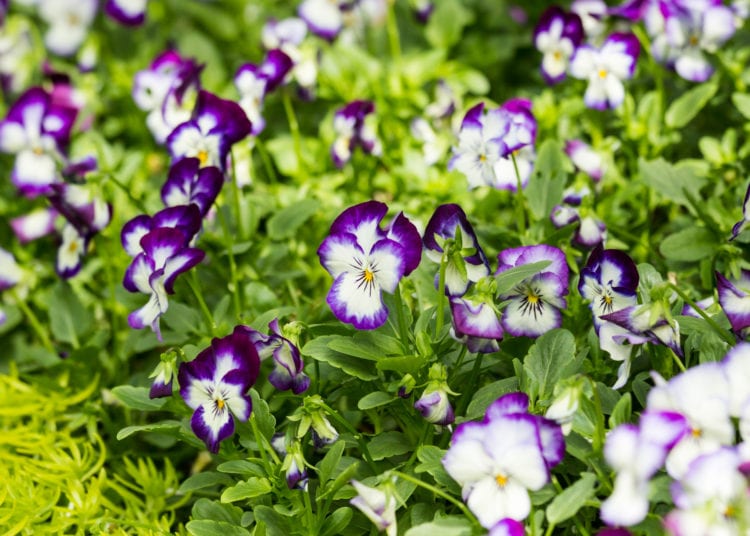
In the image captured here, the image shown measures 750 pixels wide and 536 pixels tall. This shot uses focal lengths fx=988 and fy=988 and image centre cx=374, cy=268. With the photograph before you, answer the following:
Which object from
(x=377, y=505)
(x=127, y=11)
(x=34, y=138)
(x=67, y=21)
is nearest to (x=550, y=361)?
(x=377, y=505)

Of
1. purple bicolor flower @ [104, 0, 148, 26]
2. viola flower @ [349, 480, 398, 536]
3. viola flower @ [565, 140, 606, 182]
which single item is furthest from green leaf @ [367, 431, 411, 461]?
purple bicolor flower @ [104, 0, 148, 26]

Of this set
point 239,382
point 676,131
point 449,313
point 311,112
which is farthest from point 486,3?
point 239,382

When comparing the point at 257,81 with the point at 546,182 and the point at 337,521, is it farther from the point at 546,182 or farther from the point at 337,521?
the point at 337,521

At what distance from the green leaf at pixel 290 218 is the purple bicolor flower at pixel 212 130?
211 millimetres

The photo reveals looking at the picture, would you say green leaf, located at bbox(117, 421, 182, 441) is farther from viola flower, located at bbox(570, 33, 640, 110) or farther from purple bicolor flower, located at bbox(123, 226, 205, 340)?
viola flower, located at bbox(570, 33, 640, 110)

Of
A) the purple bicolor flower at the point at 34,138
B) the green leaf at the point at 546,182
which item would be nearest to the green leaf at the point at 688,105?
the green leaf at the point at 546,182

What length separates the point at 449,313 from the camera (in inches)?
59.5

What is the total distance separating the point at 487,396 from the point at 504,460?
0.26 meters

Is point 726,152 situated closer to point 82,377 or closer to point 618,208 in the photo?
point 618,208

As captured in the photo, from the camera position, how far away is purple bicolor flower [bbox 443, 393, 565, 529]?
1178 millimetres

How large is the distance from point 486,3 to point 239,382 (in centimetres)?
186

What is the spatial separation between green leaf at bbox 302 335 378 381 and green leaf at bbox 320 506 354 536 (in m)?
0.19

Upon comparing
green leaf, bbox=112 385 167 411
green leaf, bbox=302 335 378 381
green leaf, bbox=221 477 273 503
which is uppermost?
green leaf, bbox=302 335 378 381

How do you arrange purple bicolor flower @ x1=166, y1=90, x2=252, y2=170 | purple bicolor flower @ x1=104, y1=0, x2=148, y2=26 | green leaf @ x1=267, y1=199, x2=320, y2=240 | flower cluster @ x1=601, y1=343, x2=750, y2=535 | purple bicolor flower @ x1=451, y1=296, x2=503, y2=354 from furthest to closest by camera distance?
1. purple bicolor flower @ x1=104, y1=0, x2=148, y2=26
2. green leaf @ x1=267, y1=199, x2=320, y2=240
3. purple bicolor flower @ x1=166, y1=90, x2=252, y2=170
4. purple bicolor flower @ x1=451, y1=296, x2=503, y2=354
5. flower cluster @ x1=601, y1=343, x2=750, y2=535
